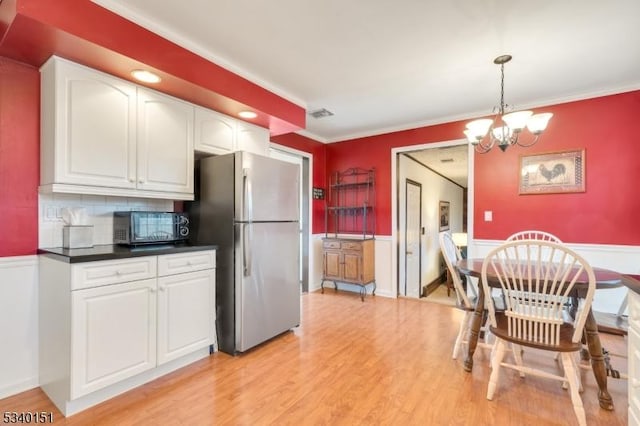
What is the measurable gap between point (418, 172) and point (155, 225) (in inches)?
164

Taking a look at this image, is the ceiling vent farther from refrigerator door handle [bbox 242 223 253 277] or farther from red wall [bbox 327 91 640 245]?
refrigerator door handle [bbox 242 223 253 277]

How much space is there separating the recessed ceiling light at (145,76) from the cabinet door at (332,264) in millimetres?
3068

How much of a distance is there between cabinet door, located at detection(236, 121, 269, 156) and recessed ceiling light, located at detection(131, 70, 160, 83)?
894 mm

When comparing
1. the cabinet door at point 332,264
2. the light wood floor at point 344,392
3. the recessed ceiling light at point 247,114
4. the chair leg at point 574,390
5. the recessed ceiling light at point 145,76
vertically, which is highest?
the recessed ceiling light at point 145,76

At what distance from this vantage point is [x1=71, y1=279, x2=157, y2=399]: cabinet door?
5.70 feet

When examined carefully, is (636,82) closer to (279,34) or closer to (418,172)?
(418,172)

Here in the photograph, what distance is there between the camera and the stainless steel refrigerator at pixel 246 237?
2.46m

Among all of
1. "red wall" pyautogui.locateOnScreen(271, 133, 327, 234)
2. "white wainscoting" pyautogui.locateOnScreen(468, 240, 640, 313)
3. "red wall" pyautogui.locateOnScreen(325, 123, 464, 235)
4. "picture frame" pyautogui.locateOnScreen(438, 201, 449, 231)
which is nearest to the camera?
"white wainscoting" pyautogui.locateOnScreen(468, 240, 640, 313)

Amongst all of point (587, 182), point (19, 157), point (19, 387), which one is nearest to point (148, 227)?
point (19, 157)

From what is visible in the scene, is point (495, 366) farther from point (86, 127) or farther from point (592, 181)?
point (86, 127)

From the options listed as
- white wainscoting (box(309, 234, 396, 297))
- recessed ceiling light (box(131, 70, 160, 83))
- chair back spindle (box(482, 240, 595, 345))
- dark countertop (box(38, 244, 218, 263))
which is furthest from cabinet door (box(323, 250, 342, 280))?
recessed ceiling light (box(131, 70, 160, 83))

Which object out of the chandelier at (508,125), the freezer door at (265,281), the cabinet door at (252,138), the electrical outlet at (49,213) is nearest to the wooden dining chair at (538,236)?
the chandelier at (508,125)

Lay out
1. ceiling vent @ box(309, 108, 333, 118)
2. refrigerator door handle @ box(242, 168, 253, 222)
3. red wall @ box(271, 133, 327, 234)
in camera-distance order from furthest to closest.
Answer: red wall @ box(271, 133, 327, 234) < ceiling vent @ box(309, 108, 333, 118) < refrigerator door handle @ box(242, 168, 253, 222)

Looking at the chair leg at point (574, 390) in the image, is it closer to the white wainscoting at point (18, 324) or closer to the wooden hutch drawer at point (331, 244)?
the wooden hutch drawer at point (331, 244)
